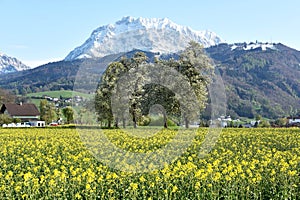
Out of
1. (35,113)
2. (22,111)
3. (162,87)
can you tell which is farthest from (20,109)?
(162,87)

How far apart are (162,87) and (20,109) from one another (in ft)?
241

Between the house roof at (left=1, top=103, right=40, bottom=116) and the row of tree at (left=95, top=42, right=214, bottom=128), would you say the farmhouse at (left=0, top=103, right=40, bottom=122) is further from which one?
the row of tree at (left=95, top=42, right=214, bottom=128)

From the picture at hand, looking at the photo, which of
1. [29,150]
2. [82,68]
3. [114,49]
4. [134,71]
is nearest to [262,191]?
[29,150]

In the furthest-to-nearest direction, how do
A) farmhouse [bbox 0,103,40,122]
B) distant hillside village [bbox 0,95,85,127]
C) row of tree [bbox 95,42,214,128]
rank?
1. farmhouse [bbox 0,103,40,122]
2. distant hillside village [bbox 0,95,85,127]
3. row of tree [bbox 95,42,214,128]

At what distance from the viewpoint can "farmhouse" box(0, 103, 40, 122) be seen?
11456 cm

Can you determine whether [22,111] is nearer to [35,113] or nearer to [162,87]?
[35,113]

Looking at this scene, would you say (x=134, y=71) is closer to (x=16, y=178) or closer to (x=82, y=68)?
(x=82, y=68)

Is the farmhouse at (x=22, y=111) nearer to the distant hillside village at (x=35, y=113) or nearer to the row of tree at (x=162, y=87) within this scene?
the distant hillside village at (x=35, y=113)

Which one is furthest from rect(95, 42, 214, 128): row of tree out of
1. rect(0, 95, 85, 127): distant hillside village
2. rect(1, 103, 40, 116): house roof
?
rect(1, 103, 40, 116): house roof

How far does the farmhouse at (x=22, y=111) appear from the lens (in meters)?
115

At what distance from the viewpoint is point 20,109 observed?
382 ft

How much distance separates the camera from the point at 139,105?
54031mm

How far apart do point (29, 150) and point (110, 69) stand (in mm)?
39998

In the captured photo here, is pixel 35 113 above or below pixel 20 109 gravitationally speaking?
below
